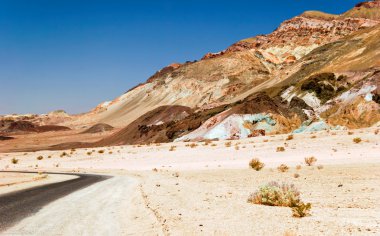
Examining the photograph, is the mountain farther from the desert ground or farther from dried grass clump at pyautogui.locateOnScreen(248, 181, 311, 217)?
dried grass clump at pyautogui.locateOnScreen(248, 181, 311, 217)

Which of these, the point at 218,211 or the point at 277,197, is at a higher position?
the point at 277,197

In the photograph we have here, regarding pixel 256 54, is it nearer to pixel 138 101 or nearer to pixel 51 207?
pixel 138 101

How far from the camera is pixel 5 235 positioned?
752 centimetres

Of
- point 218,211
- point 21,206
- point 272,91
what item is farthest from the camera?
point 272,91

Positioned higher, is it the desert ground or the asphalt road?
the asphalt road

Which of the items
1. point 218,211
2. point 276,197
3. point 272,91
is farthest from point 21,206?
point 272,91

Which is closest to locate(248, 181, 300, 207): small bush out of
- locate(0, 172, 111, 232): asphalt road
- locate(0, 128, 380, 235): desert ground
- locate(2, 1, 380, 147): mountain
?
locate(0, 128, 380, 235): desert ground

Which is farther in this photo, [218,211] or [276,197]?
[276,197]

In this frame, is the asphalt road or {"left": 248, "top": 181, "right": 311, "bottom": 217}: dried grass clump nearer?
the asphalt road

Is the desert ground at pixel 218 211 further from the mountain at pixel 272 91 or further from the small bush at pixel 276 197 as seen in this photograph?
the mountain at pixel 272 91

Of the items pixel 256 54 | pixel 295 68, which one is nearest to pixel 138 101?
pixel 256 54

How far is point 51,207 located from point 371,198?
8639mm

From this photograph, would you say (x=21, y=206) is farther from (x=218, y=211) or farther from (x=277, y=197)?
(x=277, y=197)

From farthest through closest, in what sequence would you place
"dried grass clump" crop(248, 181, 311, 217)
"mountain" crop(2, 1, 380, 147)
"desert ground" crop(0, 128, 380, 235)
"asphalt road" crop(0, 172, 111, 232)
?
"mountain" crop(2, 1, 380, 147) < "dried grass clump" crop(248, 181, 311, 217) < "asphalt road" crop(0, 172, 111, 232) < "desert ground" crop(0, 128, 380, 235)
